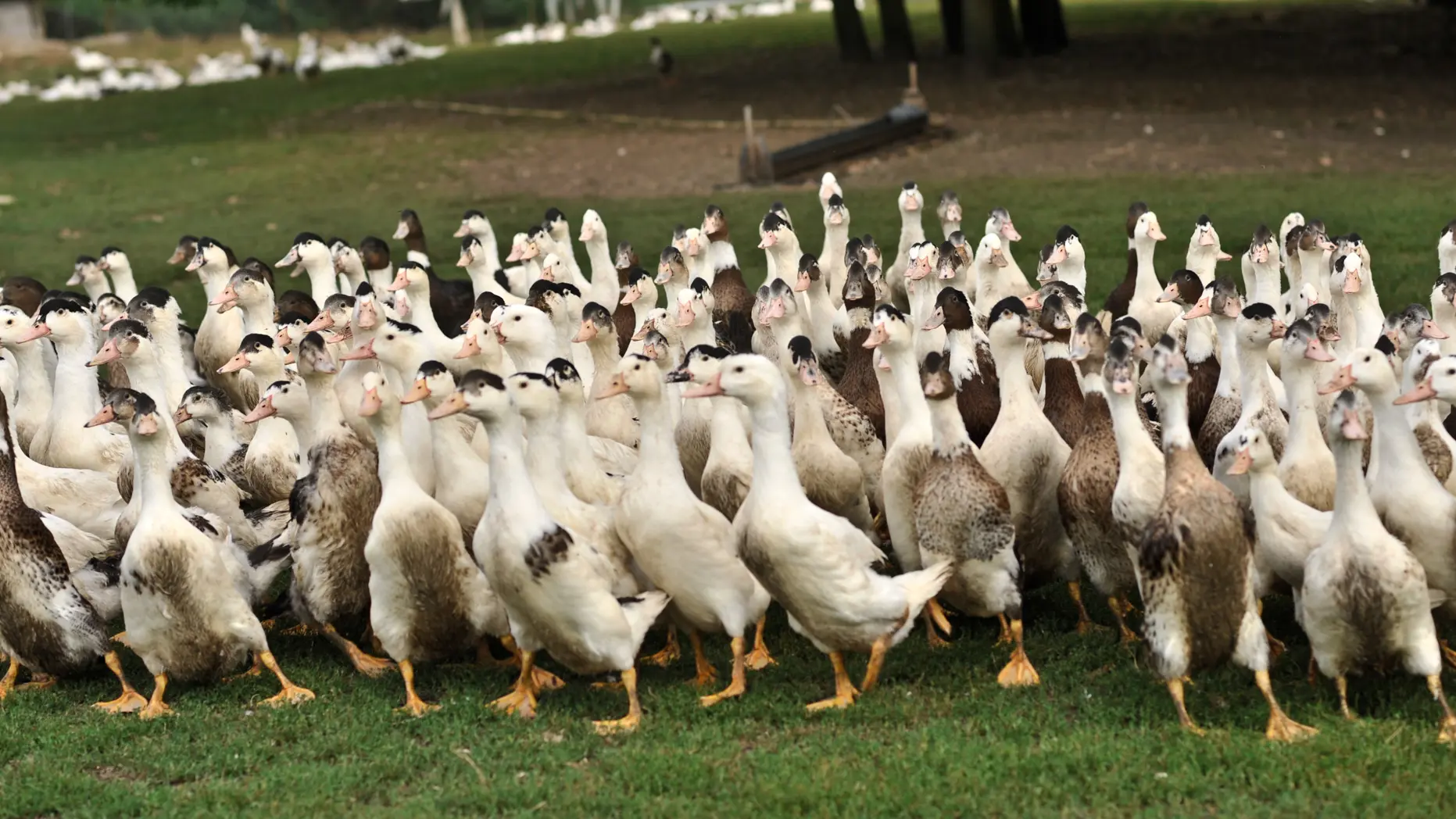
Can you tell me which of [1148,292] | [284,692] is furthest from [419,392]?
[1148,292]

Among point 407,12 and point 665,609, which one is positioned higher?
point 407,12

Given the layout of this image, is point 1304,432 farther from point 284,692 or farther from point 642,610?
point 284,692

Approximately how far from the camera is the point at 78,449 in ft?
31.0

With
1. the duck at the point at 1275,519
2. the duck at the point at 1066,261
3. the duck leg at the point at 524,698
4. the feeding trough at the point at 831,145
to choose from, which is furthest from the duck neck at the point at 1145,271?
the feeding trough at the point at 831,145

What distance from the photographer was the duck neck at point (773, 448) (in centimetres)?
687

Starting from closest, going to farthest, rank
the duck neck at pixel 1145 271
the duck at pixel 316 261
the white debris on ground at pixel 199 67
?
the duck neck at pixel 1145 271, the duck at pixel 316 261, the white debris on ground at pixel 199 67

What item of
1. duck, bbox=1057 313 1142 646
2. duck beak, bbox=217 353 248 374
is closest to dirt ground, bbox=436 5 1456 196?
duck beak, bbox=217 353 248 374

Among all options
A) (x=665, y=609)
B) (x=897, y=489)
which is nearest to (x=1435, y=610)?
(x=897, y=489)

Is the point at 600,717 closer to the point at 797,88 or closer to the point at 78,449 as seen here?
the point at 78,449

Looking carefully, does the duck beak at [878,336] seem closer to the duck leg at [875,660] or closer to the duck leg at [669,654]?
the duck leg at [875,660]

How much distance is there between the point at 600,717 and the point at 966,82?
19.1m

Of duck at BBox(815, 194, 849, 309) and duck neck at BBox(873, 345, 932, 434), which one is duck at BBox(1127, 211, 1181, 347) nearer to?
duck at BBox(815, 194, 849, 309)

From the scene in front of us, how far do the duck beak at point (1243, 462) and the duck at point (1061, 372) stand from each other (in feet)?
4.51

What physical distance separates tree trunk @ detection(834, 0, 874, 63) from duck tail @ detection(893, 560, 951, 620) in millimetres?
21476
